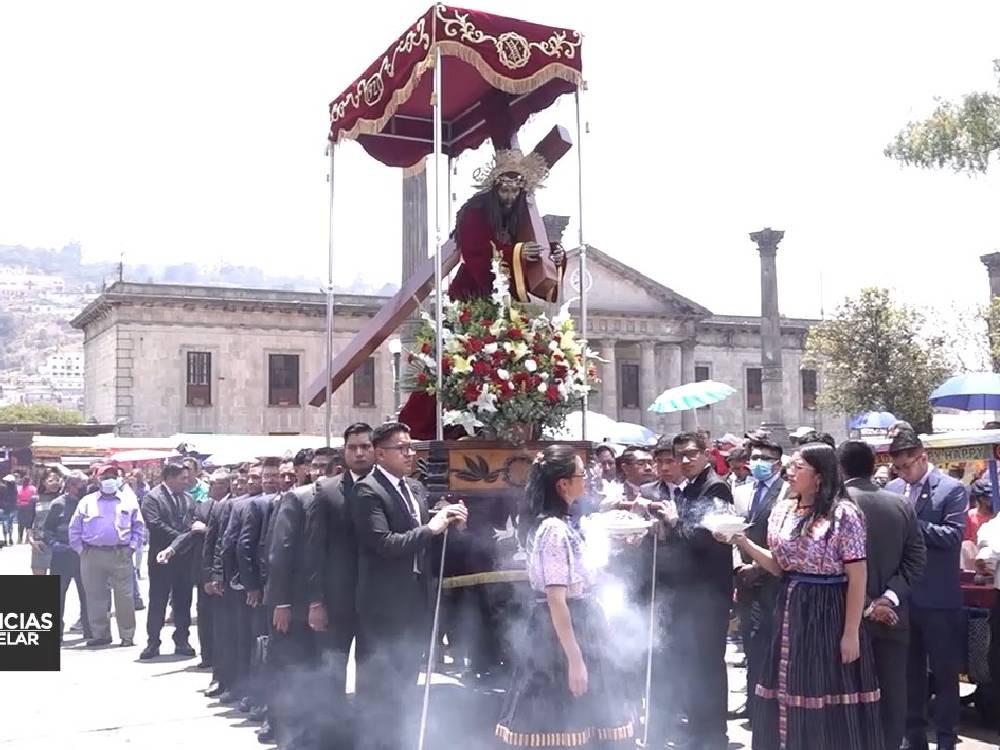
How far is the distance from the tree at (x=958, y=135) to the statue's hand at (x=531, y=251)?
14.3 meters

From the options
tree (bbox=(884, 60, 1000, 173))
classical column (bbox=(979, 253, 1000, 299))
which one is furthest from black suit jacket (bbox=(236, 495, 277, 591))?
classical column (bbox=(979, 253, 1000, 299))

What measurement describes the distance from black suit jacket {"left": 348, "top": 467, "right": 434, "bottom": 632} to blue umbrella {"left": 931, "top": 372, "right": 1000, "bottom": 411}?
8781mm

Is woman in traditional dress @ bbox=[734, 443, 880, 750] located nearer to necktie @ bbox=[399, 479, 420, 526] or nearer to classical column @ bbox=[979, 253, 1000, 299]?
necktie @ bbox=[399, 479, 420, 526]

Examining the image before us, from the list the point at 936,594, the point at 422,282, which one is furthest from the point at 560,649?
the point at 422,282

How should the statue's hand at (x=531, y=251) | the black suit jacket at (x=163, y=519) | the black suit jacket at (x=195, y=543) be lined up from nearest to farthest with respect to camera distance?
the statue's hand at (x=531, y=251)
the black suit jacket at (x=195, y=543)
the black suit jacket at (x=163, y=519)

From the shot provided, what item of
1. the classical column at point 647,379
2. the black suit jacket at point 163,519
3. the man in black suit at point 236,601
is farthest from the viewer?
the classical column at point 647,379

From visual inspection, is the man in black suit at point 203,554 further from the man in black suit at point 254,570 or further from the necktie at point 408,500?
the necktie at point 408,500

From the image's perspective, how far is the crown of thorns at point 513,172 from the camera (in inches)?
314

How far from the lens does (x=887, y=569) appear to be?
18.1 feet

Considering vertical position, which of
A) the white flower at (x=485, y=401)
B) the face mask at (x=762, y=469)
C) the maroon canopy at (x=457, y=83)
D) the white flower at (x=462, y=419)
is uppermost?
the maroon canopy at (x=457, y=83)

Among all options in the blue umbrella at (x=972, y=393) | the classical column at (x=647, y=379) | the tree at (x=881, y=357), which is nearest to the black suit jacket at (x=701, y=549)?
the blue umbrella at (x=972, y=393)

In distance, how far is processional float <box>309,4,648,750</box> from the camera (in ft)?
24.6

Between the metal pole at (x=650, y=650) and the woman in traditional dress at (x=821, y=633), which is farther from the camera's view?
the metal pole at (x=650, y=650)

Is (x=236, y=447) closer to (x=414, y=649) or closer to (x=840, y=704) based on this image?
(x=414, y=649)
